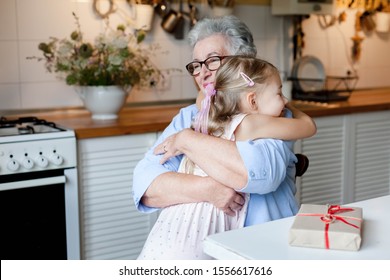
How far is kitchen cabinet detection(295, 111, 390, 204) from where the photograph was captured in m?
3.23

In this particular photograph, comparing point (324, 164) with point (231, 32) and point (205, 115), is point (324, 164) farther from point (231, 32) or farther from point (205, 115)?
point (205, 115)

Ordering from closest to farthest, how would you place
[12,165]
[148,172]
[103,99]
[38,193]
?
[148,172], [12,165], [38,193], [103,99]

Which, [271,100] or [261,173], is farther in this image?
[271,100]

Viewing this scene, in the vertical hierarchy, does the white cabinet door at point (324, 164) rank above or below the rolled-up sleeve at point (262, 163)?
below

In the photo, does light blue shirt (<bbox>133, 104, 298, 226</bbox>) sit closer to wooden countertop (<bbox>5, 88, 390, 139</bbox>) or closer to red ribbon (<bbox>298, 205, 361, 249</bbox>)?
red ribbon (<bbox>298, 205, 361, 249</bbox>)

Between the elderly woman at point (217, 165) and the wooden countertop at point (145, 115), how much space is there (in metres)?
0.72

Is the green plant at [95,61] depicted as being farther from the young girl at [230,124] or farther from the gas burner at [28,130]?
the young girl at [230,124]

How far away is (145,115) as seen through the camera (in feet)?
9.65

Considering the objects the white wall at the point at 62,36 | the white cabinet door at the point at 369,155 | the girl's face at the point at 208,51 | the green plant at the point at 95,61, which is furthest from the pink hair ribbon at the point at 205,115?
the white cabinet door at the point at 369,155

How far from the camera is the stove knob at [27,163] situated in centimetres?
231

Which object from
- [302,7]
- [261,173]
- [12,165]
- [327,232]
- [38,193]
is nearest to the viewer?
[327,232]

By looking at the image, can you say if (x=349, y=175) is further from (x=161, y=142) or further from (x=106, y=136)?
(x=161, y=142)

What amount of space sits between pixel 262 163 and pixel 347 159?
6.72 ft

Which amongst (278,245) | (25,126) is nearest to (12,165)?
(25,126)
